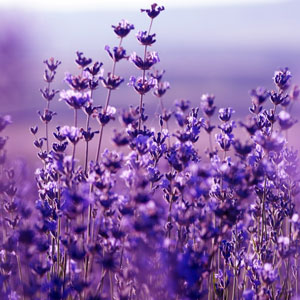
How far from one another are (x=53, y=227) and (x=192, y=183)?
2.66 ft

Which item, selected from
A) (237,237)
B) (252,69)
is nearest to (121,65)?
(252,69)

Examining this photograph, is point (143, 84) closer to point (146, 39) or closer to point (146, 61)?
point (146, 61)

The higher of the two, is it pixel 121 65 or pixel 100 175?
pixel 121 65

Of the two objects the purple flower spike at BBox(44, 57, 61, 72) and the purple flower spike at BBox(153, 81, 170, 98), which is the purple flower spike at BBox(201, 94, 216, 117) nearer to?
the purple flower spike at BBox(153, 81, 170, 98)

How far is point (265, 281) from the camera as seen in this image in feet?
8.23

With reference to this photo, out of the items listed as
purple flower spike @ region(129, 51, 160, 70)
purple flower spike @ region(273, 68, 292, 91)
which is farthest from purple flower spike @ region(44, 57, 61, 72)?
purple flower spike @ region(273, 68, 292, 91)

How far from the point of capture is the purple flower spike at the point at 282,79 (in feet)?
10.7

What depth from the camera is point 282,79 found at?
3.26 meters

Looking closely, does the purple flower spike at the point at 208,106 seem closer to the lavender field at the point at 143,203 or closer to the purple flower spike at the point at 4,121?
the lavender field at the point at 143,203

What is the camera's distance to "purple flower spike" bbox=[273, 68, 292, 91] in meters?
3.26

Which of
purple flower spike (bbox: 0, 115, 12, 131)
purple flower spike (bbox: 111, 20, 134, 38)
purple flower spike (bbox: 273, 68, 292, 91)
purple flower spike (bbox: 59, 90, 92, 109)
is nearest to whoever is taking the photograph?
purple flower spike (bbox: 0, 115, 12, 131)

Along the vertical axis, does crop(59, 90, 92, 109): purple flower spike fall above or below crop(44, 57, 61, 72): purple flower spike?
below

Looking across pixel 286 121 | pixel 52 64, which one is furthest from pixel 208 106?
pixel 52 64

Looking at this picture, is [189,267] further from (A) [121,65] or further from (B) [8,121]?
(A) [121,65]
